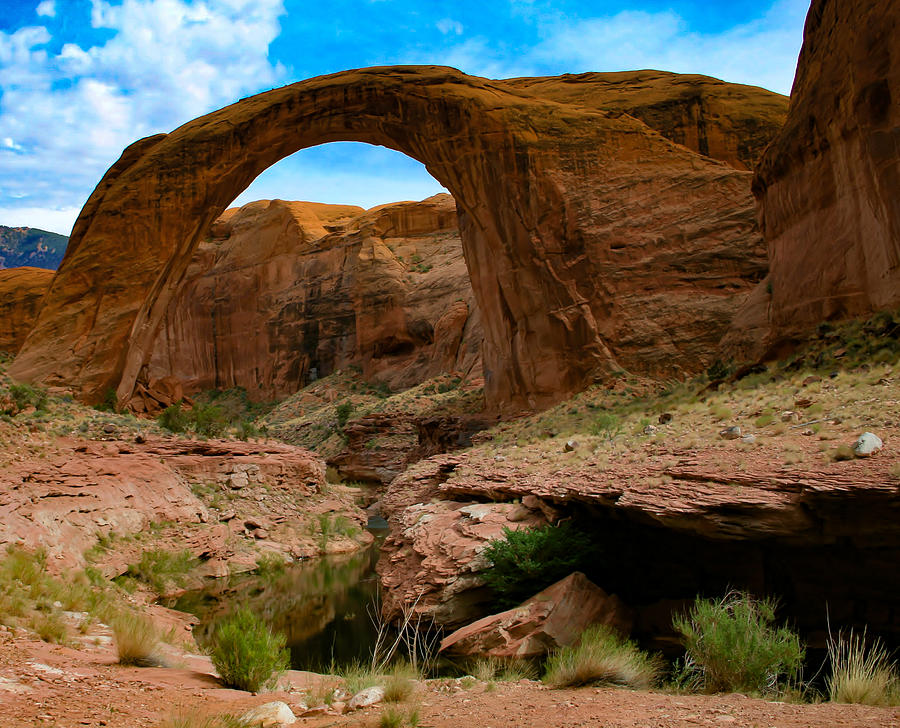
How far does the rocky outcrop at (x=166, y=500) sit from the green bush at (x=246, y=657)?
6361 mm

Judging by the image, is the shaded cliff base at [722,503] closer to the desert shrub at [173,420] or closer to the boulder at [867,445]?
the boulder at [867,445]

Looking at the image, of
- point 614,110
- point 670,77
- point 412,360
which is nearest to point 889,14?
point 614,110

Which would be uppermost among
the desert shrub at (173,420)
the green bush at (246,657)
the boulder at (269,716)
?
the desert shrub at (173,420)

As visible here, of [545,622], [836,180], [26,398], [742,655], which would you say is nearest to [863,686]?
[742,655]

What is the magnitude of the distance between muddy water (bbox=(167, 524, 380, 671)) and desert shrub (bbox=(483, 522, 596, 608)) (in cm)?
192

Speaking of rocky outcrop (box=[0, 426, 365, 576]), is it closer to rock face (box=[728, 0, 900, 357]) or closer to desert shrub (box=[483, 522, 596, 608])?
desert shrub (box=[483, 522, 596, 608])

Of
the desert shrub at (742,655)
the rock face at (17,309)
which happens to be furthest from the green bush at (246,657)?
the rock face at (17,309)

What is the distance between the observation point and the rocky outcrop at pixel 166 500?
12.0 metres

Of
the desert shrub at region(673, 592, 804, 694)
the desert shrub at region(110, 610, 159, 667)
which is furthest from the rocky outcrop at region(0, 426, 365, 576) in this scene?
the desert shrub at region(673, 592, 804, 694)

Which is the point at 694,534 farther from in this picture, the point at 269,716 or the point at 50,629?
the point at 50,629

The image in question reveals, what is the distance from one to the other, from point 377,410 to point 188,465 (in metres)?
17.2

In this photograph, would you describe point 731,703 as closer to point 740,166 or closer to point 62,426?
point 62,426

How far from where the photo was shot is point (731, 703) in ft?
16.1

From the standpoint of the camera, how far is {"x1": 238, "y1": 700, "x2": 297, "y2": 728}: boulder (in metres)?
4.56
